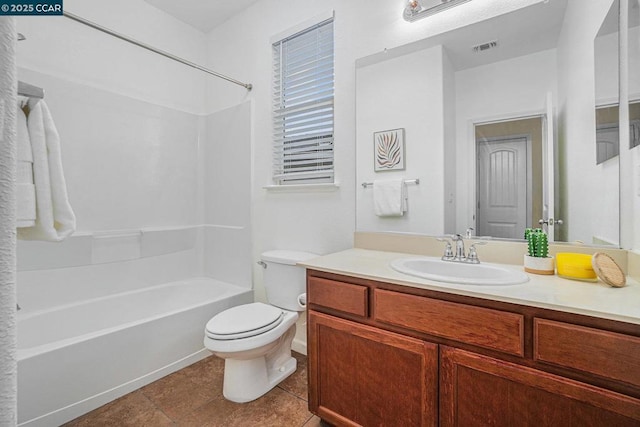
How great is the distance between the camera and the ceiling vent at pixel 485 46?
1.52 metres

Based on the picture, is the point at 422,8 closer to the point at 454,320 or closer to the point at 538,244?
the point at 538,244

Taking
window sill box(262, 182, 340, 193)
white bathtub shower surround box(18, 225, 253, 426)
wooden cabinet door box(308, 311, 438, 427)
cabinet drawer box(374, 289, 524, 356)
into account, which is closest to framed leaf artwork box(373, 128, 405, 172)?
window sill box(262, 182, 340, 193)

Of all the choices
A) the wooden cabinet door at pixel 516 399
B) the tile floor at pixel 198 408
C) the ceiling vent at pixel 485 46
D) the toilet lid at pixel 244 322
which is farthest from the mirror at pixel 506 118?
the tile floor at pixel 198 408

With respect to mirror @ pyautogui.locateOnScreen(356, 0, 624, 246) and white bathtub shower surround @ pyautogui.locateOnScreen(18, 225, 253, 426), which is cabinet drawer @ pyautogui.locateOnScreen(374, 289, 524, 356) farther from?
white bathtub shower surround @ pyautogui.locateOnScreen(18, 225, 253, 426)

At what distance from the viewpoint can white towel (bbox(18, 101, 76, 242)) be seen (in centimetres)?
91

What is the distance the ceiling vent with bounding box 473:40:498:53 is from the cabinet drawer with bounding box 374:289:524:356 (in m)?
1.27

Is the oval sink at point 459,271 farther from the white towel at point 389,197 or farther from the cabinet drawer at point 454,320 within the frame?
the white towel at point 389,197

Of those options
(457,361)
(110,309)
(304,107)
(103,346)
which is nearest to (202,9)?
(304,107)

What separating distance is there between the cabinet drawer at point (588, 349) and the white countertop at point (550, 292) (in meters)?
0.06

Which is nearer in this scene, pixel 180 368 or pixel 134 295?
pixel 180 368

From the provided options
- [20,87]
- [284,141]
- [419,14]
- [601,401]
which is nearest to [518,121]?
[419,14]

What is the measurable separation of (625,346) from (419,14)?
5.54 ft

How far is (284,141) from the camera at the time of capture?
7.80 ft

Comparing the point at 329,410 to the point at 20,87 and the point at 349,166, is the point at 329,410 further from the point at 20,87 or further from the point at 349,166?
the point at 20,87
